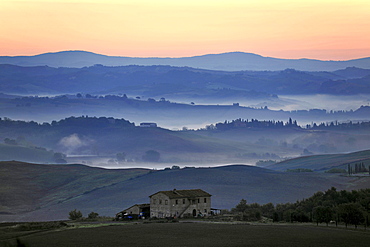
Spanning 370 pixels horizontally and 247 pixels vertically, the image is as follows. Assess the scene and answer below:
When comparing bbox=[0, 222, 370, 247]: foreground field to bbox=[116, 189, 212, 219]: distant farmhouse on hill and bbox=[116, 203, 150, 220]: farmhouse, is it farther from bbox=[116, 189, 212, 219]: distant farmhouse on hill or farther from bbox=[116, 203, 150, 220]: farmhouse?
bbox=[116, 203, 150, 220]: farmhouse

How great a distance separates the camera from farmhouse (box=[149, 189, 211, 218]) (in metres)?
110

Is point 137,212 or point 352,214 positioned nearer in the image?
point 352,214

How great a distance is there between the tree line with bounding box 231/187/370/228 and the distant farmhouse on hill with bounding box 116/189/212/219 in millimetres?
5676

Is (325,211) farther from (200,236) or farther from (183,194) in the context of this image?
(183,194)

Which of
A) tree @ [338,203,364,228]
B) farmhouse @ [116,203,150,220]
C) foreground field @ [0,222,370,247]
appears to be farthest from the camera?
farmhouse @ [116,203,150,220]

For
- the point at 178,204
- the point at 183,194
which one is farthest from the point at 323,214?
the point at 183,194

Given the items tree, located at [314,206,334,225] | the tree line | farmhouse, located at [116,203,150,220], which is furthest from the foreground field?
farmhouse, located at [116,203,150,220]

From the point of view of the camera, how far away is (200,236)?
8081 cm

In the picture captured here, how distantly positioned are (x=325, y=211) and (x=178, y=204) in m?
24.3

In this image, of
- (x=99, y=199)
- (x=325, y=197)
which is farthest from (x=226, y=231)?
(x=99, y=199)

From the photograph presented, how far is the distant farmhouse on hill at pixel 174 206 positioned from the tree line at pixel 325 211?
5.68m

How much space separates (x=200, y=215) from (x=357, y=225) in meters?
27.7

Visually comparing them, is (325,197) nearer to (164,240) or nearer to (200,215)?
(200,215)

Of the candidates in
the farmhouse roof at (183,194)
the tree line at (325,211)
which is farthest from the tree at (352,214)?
the farmhouse roof at (183,194)
